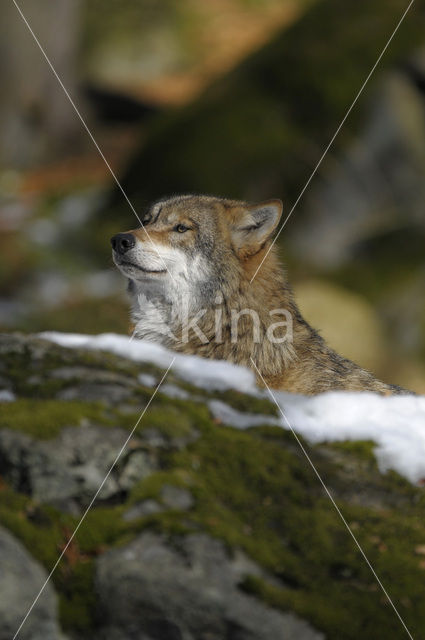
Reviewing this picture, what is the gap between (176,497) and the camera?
3643 mm

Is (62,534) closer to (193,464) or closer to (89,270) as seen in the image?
(193,464)

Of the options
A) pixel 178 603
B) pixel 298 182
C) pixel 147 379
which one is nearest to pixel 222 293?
pixel 147 379

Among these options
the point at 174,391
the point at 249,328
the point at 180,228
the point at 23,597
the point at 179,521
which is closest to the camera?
the point at 23,597

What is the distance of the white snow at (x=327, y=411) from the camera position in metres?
4.26

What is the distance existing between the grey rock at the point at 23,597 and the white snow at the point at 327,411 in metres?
1.38

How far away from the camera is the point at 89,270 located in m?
14.0

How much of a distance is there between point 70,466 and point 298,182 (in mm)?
10108

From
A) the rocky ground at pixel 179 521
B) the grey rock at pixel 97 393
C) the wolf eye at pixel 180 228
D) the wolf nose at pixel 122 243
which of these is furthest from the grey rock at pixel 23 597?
the wolf eye at pixel 180 228

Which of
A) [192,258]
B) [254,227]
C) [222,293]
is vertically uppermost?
[254,227]

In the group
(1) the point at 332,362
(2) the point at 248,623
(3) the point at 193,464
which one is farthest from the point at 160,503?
(1) the point at 332,362

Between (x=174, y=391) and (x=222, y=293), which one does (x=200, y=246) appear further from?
(x=174, y=391)

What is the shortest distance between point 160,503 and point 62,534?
0.46 metres

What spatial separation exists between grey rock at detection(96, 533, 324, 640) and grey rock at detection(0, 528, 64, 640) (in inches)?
8.4

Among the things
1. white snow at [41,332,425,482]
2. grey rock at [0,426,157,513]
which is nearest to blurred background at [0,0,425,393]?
white snow at [41,332,425,482]
